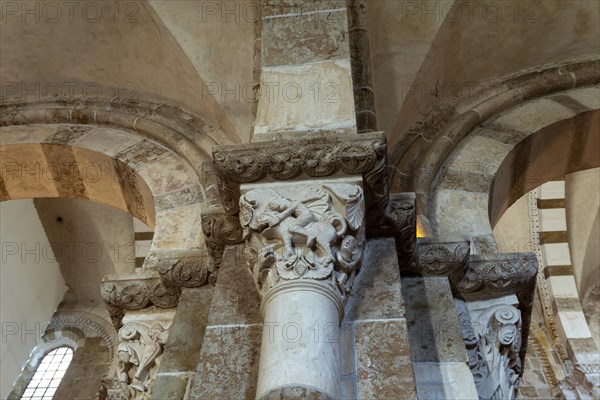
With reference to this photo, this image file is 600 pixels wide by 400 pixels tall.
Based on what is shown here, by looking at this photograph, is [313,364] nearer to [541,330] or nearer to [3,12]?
[3,12]

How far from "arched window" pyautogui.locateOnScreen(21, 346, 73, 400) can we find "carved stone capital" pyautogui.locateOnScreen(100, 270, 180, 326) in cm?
485

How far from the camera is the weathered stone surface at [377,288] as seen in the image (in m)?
2.48

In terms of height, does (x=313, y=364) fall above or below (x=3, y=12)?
below

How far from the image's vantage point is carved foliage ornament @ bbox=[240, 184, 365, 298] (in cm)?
235

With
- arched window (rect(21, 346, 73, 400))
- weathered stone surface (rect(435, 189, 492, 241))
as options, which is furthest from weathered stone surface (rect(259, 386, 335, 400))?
arched window (rect(21, 346, 73, 400))

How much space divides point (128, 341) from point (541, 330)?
592cm

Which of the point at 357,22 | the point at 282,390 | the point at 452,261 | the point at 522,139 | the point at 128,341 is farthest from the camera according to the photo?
the point at 522,139

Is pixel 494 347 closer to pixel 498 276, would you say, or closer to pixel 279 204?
pixel 498 276

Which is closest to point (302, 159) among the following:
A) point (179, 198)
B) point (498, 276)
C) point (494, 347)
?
point (498, 276)

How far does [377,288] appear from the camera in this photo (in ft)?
8.50

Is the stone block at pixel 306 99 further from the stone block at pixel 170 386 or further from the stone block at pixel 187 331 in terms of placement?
the stone block at pixel 170 386

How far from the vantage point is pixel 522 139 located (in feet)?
13.8

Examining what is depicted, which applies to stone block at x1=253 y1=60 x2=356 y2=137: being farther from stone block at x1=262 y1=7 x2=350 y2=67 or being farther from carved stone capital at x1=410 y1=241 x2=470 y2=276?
carved stone capital at x1=410 y1=241 x2=470 y2=276

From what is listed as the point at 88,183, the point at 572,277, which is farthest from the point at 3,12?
the point at 572,277
